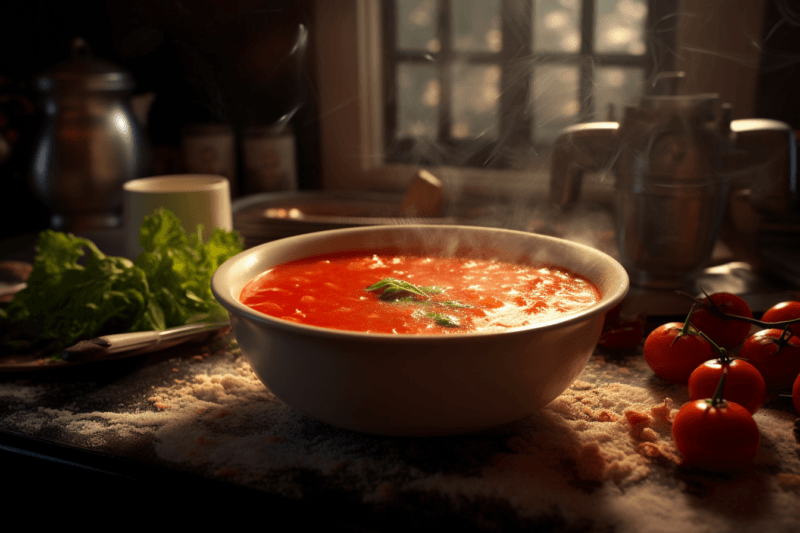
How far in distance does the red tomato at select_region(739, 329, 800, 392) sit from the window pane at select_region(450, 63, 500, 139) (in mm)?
1322

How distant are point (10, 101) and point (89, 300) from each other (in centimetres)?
165

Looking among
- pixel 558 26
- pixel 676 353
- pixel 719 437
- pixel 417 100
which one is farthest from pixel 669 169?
pixel 417 100

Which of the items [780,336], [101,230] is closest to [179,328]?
[780,336]

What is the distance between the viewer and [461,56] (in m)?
2.63

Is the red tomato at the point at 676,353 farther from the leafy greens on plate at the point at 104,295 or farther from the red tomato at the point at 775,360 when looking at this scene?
the leafy greens on plate at the point at 104,295

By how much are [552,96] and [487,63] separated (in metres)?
0.55

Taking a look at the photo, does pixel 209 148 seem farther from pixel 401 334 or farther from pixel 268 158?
pixel 401 334

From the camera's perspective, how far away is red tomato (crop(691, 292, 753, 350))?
1.16m

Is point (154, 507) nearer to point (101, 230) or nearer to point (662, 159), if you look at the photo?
point (662, 159)

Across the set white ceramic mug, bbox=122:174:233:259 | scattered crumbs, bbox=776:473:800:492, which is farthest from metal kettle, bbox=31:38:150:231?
scattered crumbs, bbox=776:473:800:492

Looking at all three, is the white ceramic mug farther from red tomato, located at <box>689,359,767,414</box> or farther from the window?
red tomato, located at <box>689,359,767,414</box>

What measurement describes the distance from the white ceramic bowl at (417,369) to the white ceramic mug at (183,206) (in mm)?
710

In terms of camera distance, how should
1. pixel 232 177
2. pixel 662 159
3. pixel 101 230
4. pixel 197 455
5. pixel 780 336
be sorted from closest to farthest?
pixel 197 455, pixel 780 336, pixel 662 159, pixel 101 230, pixel 232 177

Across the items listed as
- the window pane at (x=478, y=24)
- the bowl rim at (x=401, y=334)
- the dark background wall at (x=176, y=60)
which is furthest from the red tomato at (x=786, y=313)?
the dark background wall at (x=176, y=60)
